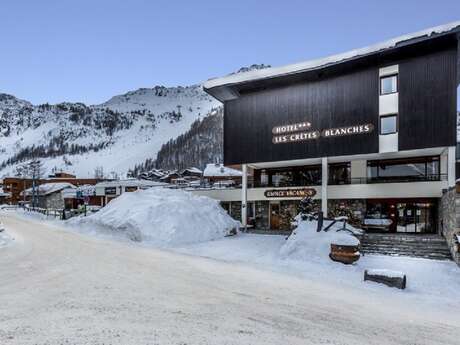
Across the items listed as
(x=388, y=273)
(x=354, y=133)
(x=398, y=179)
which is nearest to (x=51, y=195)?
(x=354, y=133)

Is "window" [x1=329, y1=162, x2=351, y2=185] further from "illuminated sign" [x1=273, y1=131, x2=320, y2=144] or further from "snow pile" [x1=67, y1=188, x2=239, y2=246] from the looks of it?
"snow pile" [x1=67, y1=188, x2=239, y2=246]

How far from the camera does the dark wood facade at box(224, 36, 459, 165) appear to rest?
23.0 metres

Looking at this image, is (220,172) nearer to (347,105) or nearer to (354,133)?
(347,105)

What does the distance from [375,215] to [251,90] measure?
50.4 feet

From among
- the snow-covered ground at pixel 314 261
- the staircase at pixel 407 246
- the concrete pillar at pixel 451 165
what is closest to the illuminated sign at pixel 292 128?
the snow-covered ground at pixel 314 261

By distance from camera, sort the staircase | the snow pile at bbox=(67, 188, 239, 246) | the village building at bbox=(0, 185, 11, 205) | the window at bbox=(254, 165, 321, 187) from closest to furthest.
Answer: the staircase < the snow pile at bbox=(67, 188, 239, 246) < the window at bbox=(254, 165, 321, 187) < the village building at bbox=(0, 185, 11, 205)

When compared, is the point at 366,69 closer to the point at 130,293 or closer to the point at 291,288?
the point at 291,288

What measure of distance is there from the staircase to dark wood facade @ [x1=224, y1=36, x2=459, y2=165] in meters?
6.91

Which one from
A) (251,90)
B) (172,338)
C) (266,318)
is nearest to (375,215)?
(251,90)

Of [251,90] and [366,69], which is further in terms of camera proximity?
[251,90]

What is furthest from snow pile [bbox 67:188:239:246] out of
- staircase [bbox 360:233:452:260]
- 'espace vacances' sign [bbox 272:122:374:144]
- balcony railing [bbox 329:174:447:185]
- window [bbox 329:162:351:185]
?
staircase [bbox 360:233:452:260]

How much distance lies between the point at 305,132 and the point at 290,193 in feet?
17.9

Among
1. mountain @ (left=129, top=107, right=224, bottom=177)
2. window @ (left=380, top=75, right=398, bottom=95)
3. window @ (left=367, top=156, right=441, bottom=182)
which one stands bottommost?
window @ (left=367, top=156, right=441, bottom=182)

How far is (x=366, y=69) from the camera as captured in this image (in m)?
25.8
